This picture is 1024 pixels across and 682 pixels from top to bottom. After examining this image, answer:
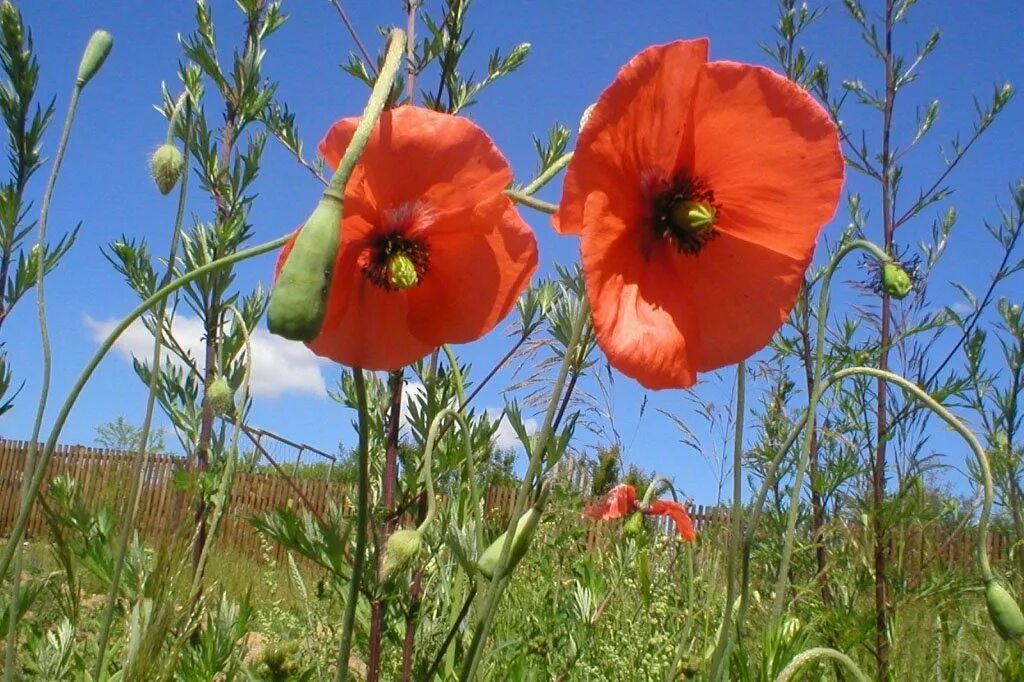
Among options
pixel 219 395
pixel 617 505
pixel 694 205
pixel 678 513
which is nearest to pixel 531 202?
pixel 694 205

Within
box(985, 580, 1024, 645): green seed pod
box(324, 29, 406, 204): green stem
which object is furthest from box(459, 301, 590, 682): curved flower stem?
box(985, 580, 1024, 645): green seed pod

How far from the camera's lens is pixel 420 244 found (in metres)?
1.14

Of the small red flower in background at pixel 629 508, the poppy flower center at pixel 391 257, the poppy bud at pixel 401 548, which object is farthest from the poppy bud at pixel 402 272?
the small red flower in background at pixel 629 508

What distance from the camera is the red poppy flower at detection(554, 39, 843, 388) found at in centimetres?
102

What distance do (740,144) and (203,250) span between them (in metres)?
1.84

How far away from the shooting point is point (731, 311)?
3.90 feet

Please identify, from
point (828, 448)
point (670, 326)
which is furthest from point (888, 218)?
point (670, 326)

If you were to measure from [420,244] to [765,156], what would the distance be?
1.63 ft

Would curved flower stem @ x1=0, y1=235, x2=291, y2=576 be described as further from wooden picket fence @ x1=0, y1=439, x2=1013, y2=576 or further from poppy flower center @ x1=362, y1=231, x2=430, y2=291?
wooden picket fence @ x1=0, y1=439, x2=1013, y2=576

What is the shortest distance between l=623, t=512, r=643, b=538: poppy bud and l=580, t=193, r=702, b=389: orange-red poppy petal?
2174 mm

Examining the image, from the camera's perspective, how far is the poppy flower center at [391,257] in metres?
1.12

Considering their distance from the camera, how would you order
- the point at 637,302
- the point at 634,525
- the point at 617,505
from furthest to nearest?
the point at 617,505 → the point at 634,525 → the point at 637,302

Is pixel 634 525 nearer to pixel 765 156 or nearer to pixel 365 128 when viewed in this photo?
pixel 765 156

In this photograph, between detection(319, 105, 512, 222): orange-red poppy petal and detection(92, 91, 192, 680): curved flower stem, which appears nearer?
detection(319, 105, 512, 222): orange-red poppy petal
